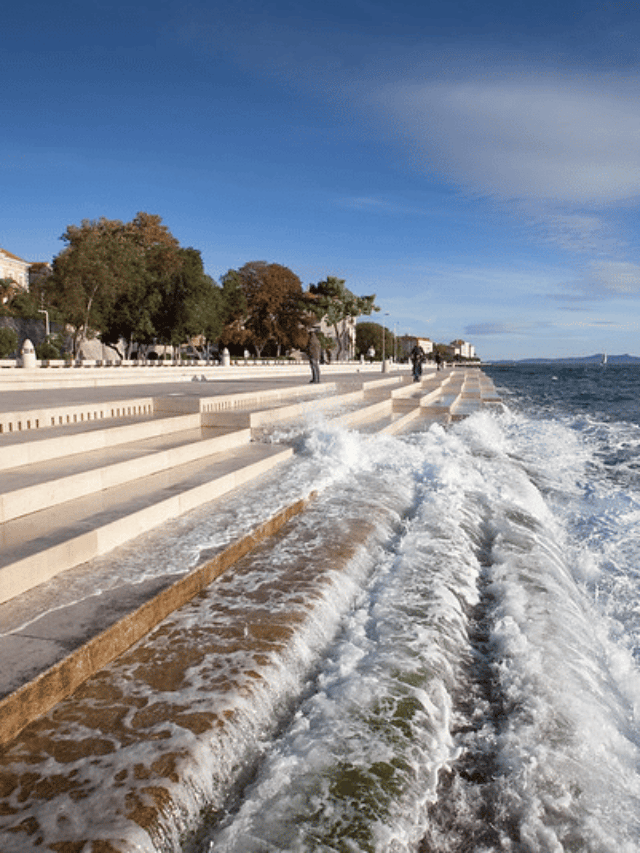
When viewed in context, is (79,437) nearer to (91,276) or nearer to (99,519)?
(99,519)

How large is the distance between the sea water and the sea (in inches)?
0.4

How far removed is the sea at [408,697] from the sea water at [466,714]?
10mm

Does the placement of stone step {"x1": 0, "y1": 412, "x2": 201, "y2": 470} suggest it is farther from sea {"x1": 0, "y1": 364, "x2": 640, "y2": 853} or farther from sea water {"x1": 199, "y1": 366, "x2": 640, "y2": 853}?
sea water {"x1": 199, "y1": 366, "x2": 640, "y2": 853}

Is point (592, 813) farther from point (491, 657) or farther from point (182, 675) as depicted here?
point (182, 675)

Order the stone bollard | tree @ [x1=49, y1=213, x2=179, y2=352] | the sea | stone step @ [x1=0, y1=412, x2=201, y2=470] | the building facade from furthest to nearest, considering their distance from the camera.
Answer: the building facade < tree @ [x1=49, y1=213, x2=179, y2=352] < the stone bollard < stone step @ [x1=0, y1=412, x2=201, y2=470] < the sea

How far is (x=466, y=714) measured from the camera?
122 inches

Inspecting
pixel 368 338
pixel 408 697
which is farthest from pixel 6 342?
pixel 368 338

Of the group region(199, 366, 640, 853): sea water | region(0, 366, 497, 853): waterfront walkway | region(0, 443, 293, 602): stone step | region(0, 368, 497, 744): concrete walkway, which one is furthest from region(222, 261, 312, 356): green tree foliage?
region(199, 366, 640, 853): sea water

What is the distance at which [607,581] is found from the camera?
5762 millimetres

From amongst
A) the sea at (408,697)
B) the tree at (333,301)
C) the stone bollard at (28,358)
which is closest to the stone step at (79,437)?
the sea at (408,697)

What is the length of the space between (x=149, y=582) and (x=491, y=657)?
2.27m

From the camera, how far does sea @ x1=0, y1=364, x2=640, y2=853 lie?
2279mm

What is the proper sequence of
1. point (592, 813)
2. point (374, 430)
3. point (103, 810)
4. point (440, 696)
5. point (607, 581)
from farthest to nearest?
point (374, 430)
point (607, 581)
point (440, 696)
point (592, 813)
point (103, 810)

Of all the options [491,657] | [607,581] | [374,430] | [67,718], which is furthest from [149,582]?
[374,430]
